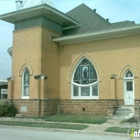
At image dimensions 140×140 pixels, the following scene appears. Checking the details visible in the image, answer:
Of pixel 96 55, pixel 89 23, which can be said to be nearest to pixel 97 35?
pixel 96 55

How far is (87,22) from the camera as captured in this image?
2488 centimetres

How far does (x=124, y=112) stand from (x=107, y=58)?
459 cm

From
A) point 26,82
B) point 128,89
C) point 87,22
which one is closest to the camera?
point 128,89

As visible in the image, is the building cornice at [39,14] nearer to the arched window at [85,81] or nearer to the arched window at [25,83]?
the arched window at [85,81]

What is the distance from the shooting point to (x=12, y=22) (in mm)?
24078

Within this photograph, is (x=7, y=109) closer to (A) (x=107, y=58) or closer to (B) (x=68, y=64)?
(B) (x=68, y=64)

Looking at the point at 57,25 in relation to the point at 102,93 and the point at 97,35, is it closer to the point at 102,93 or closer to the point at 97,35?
the point at 97,35

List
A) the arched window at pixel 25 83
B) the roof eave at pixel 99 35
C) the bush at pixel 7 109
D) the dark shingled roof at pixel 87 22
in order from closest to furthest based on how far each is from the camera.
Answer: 1. the roof eave at pixel 99 35
2. the bush at pixel 7 109
3. the arched window at pixel 25 83
4. the dark shingled roof at pixel 87 22

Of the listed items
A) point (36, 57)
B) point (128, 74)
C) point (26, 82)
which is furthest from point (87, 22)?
point (26, 82)

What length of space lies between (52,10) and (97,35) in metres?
4.09

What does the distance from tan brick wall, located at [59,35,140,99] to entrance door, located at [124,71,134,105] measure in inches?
11.8

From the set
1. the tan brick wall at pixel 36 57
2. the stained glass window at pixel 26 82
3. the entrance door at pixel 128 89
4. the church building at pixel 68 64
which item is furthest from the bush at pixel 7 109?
the entrance door at pixel 128 89

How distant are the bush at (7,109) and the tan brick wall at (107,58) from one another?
418cm

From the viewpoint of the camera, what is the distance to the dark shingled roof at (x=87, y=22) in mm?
23250
